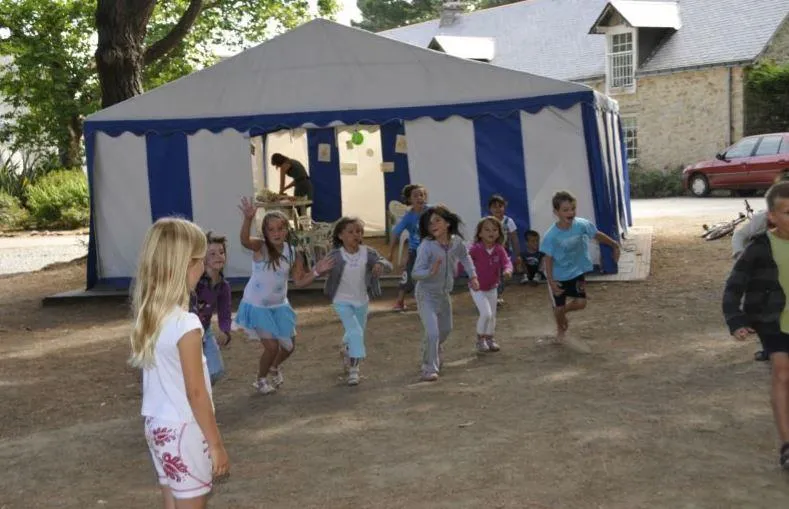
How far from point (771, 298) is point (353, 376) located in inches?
128

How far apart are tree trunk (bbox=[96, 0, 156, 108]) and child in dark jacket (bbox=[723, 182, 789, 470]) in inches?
489

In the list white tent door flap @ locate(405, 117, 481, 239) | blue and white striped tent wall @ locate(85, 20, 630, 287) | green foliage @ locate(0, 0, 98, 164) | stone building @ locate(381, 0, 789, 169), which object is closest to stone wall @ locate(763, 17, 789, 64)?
stone building @ locate(381, 0, 789, 169)

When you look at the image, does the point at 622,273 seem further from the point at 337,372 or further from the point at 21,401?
the point at 21,401

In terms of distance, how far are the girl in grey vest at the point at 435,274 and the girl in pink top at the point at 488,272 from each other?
1.92ft

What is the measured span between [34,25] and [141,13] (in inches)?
518

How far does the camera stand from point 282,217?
6754 millimetres

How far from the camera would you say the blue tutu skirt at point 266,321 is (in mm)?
6738

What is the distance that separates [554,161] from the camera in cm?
1173

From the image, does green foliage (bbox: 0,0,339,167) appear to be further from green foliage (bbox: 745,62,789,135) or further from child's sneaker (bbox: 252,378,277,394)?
child's sneaker (bbox: 252,378,277,394)

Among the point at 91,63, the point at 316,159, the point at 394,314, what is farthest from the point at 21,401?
the point at 91,63

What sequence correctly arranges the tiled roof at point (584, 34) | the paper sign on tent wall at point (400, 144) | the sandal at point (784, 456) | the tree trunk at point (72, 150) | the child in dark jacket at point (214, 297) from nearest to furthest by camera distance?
the sandal at point (784, 456) → the child in dark jacket at point (214, 297) → the paper sign on tent wall at point (400, 144) → the tree trunk at point (72, 150) → the tiled roof at point (584, 34)

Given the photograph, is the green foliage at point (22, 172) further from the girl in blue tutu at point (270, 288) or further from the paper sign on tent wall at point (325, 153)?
the girl in blue tutu at point (270, 288)

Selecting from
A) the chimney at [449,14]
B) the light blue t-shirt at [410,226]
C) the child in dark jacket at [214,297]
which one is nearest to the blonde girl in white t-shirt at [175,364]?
the child in dark jacket at [214,297]

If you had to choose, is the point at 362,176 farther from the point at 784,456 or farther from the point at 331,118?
the point at 784,456
